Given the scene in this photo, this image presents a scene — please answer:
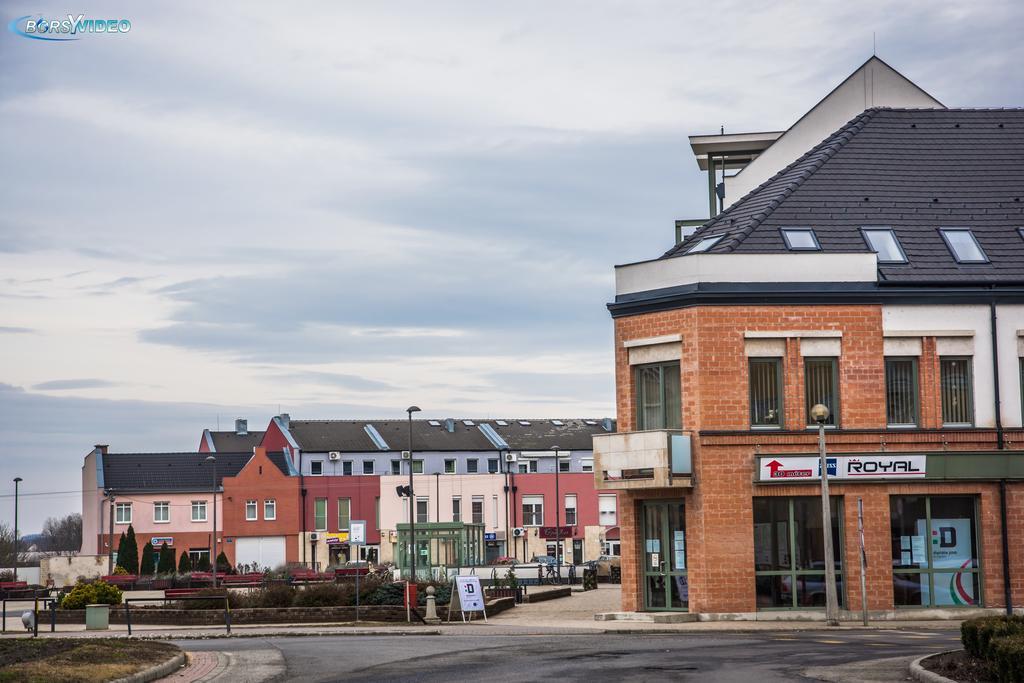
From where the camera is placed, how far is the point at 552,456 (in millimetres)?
97688

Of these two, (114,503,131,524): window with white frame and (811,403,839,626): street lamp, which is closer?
(811,403,839,626): street lamp

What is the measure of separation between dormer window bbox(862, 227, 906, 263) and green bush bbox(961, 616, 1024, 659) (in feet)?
60.4

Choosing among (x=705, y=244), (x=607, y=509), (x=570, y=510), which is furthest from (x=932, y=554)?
(x=570, y=510)

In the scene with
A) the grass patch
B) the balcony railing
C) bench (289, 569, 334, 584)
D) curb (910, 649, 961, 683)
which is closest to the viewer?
curb (910, 649, 961, 683)

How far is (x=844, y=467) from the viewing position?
33.3 meters

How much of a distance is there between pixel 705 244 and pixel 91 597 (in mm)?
22086

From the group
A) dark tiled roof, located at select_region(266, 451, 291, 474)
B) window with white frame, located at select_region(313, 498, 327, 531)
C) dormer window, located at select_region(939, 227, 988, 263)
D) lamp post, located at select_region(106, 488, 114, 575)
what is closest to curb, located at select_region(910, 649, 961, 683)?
dormer window, located at select_region(939, 227, 988, 263)

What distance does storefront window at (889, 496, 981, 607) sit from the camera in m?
33.7

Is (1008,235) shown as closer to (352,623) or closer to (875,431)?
(875,431)

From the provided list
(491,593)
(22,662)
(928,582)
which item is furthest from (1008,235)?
(22,662)

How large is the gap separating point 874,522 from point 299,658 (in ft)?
52.6

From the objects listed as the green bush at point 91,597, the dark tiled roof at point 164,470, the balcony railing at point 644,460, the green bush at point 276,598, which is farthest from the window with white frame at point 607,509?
the balcony railing at point 644,460

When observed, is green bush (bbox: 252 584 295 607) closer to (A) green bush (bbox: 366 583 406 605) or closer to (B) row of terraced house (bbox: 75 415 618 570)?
(A) green bush (bbox: 366 583 406 605)

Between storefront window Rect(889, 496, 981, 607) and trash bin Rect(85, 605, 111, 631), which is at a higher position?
storefront window Rect(889, 496, 981, 607)
